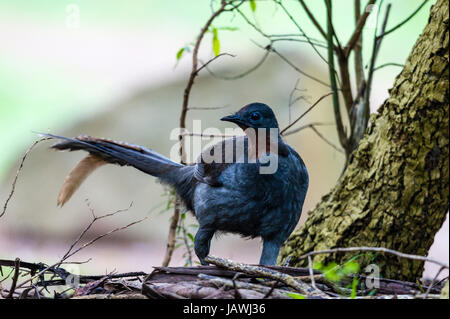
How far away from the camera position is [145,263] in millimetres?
6492

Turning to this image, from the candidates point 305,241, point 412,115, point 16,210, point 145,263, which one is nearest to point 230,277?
point 305,241

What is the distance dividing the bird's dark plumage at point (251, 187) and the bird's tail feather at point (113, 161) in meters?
0.08

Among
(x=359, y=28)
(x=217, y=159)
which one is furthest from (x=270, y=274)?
(x=359, y=28)

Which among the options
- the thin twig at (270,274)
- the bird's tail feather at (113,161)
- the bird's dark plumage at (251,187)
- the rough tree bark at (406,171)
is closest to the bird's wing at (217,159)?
the bird's dark plumage at (251,187)

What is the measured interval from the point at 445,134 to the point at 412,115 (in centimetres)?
17

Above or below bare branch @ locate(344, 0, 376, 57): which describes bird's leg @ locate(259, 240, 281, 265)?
below

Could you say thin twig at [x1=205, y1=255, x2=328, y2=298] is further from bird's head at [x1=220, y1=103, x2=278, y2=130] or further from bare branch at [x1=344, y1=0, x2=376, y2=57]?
bare branch at [x1=344, y1=0, x2=376, y2=57]

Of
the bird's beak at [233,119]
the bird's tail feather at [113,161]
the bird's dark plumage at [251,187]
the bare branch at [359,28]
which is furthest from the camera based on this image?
the bare branch at [359,28]

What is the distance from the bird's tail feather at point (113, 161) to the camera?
3287 millimetres

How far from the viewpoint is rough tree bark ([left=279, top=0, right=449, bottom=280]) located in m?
2.46

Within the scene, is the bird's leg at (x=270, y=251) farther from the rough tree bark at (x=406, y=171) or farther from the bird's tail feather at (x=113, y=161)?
the bird's tail feather at (x=113, y=161)

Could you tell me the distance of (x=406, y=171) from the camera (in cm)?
258

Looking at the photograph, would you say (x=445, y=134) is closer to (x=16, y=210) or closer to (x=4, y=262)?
(x=4, y=262)

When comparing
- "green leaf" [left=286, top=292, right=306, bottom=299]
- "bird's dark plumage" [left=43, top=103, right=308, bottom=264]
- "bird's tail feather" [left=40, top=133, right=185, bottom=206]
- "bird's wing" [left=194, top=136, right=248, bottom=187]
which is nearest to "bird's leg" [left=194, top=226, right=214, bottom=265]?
"bird's dark plumage" [left=43, top=103, right=308, bottom=264]
